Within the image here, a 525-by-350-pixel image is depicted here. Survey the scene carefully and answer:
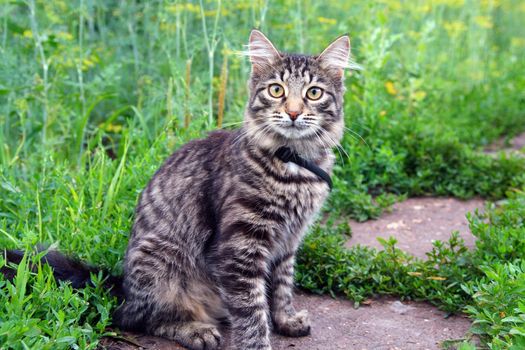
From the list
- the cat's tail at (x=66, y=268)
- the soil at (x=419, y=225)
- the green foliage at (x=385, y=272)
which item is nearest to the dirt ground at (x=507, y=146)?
the soil at (x=419, y=225)

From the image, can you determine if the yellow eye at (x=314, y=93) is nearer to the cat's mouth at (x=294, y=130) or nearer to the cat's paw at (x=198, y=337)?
the cat's mouth at (x=294, y=130)

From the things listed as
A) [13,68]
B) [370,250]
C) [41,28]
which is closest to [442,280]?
[370,250]

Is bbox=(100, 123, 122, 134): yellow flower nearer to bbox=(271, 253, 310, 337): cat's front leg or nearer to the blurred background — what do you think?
the blurred background

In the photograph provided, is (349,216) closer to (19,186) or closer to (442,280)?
(442,280)

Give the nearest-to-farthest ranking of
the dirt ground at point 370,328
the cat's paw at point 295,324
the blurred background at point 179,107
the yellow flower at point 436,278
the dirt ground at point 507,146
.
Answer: the dirt ground at point 370,328 < the cat's paw at point 295,324 < the yellow flower at point 436,278 < the blurred background at point 179,107 < the dirt ground at point 507,146

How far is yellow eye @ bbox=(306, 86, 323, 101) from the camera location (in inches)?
143

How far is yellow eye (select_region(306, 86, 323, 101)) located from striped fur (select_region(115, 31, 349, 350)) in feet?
0.10

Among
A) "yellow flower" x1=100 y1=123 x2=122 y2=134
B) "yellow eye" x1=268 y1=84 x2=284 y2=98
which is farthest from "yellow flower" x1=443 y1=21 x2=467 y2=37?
"yellow eye" x1=268 y1=84 x2=284 y2=98

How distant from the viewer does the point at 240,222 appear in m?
3.41

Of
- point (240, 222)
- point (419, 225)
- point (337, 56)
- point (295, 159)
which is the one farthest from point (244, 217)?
point (419, 225)

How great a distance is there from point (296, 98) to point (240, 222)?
30.1 inches

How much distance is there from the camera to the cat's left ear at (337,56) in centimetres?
381

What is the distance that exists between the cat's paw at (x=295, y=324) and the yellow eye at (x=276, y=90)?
1.28m

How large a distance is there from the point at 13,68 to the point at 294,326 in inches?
128
